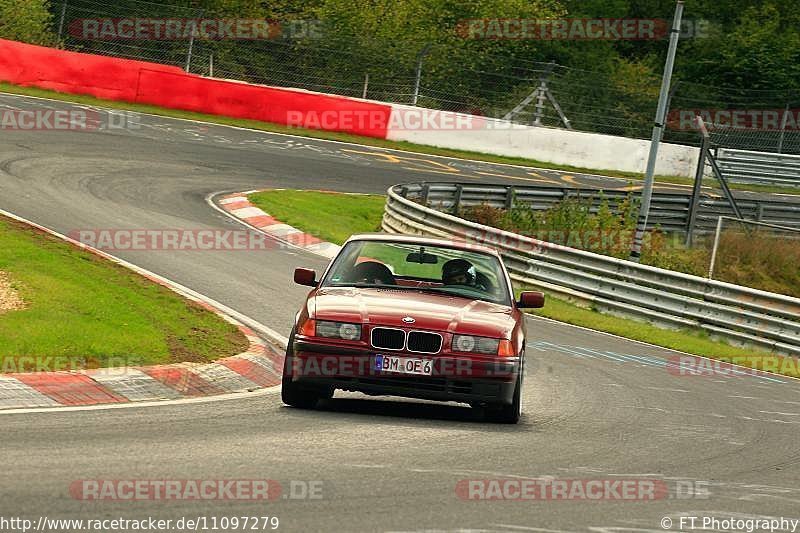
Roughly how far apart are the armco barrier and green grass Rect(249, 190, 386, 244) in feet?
28.2

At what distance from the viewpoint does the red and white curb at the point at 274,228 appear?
23.1 meters

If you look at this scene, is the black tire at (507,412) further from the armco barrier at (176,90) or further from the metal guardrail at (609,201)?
the armco barrier at (176,90)

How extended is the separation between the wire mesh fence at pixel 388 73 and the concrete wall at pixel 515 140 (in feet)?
1.59

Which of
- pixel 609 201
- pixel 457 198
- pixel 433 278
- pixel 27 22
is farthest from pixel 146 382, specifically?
pixel 27 22

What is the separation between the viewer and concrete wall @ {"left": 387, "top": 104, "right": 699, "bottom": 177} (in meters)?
39.2

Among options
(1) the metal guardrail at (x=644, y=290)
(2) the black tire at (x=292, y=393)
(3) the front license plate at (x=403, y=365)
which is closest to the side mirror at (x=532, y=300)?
(3) the front license plate at (x=403, y=365)

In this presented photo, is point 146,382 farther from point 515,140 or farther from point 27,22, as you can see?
point 27,22

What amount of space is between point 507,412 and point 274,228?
14148 millimetres

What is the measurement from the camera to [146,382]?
10453mm

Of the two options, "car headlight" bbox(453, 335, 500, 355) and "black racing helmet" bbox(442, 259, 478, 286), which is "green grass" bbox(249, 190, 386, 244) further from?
"car headlight" bbox(453, 335, 500, 355)

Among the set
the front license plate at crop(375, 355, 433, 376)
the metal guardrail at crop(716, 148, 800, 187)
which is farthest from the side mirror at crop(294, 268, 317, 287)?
the metal guardrail at crop(716, 148, 800, 187)

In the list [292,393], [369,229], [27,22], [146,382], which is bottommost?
[369,229]

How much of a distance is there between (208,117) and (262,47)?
12.6 feet

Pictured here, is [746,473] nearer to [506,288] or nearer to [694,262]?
[506,288]
